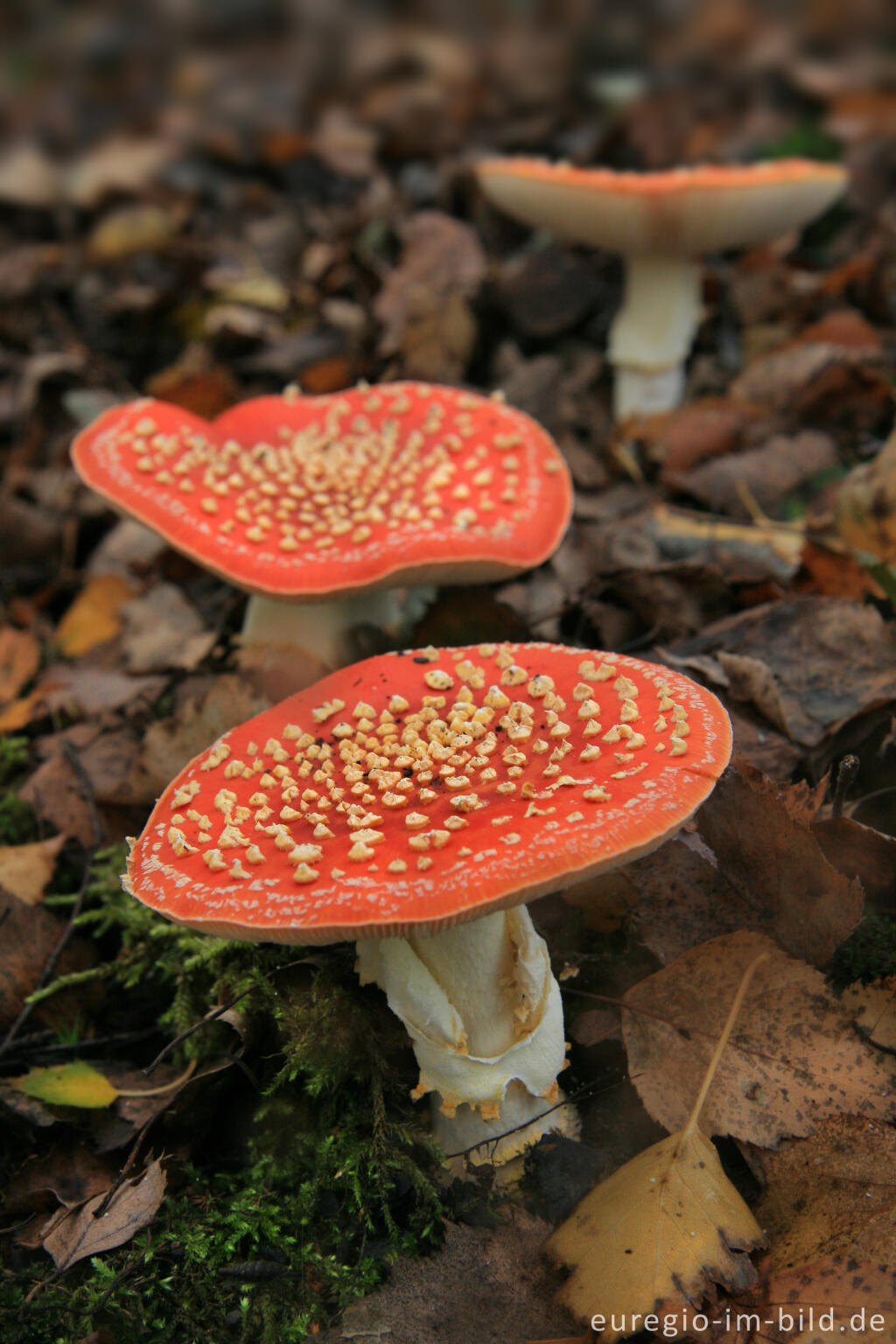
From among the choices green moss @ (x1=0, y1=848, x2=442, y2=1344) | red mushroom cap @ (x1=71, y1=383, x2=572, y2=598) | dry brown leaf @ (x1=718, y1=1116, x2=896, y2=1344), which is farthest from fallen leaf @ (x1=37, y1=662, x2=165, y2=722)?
dry brown leaf @ (x1=718, y1=1116, x2=896, y2=1344)

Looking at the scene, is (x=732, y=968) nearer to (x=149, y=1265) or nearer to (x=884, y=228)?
(x=149, y=1265)

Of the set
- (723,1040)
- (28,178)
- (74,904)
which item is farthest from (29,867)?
(28,178)

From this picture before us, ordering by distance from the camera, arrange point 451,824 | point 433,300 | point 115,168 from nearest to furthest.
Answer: point 451,824
point 433,300
point 115,168

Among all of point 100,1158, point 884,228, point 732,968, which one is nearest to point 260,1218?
point 100,1158

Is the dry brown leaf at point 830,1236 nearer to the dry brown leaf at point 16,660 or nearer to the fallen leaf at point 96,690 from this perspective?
the fallen leaf at point 96,690

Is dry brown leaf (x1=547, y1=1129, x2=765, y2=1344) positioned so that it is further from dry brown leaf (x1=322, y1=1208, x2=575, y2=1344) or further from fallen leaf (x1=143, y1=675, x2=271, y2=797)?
fallen leaf (x1=143, y1=675, x2=271, y2=797)

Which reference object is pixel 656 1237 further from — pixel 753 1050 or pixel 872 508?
pixel 872 508
